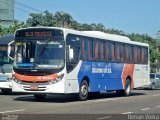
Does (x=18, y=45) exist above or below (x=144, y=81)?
above

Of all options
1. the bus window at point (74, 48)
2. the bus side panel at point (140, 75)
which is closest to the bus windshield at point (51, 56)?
the bus window at point (74, 48)

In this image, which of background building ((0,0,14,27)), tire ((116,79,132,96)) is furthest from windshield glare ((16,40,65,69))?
background building ((0,0,14,27))

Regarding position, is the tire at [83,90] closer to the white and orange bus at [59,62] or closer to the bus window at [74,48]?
the white and orange bus at [59,62]

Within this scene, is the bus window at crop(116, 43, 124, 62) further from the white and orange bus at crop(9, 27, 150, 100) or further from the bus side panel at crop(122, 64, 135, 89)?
the white and orange bus at crop(9, 27, 150, 100)

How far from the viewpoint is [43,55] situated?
21594mm

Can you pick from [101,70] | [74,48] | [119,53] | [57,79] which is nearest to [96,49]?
[101,70]

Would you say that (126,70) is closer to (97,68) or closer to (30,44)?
(97,68)

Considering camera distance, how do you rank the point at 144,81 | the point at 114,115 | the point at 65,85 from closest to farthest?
the point at 114,115, the point at 65,85, the point at 144,81

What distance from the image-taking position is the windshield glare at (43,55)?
21516 millimetres

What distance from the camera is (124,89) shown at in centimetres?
2903

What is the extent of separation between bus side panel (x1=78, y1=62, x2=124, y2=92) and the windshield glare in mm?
1890

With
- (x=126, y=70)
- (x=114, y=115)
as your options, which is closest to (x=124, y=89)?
(x=126, y=70)

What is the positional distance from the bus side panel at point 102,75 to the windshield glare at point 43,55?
1890 mm

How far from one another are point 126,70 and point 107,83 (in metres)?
2.93
